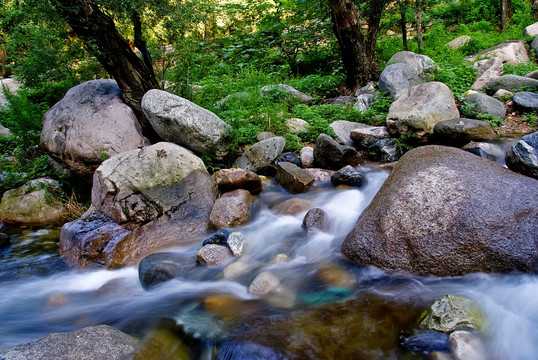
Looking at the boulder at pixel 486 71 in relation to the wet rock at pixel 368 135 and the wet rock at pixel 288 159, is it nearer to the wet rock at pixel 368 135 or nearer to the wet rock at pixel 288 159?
the wet rock at pixel 368 135

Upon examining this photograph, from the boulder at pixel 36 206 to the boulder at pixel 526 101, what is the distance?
934cm

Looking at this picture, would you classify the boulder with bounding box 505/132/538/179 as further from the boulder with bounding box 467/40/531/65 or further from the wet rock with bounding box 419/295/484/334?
the boulder with bounding box 467/40/531/65

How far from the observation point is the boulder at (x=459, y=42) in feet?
37.4

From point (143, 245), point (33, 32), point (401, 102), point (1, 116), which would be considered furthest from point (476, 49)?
point (1, 116)

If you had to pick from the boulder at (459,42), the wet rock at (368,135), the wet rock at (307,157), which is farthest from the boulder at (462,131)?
the boulder at (459,42)

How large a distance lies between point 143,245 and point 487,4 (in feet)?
58.2

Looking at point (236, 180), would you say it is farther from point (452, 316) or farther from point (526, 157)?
point (526, 157)

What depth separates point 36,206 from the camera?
19.9 feet

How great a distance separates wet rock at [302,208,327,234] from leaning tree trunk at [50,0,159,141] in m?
3.58

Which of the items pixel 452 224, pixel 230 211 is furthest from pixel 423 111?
pixel 230 211

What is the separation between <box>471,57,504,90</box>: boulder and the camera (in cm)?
790

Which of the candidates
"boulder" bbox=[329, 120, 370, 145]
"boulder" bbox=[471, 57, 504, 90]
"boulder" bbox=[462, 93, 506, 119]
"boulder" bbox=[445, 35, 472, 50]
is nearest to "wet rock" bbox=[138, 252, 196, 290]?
"boulder" bbox=[329, 120, 370, 145]

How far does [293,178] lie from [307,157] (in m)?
0.95

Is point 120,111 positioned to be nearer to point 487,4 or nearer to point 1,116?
point 1,116
